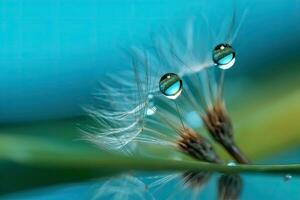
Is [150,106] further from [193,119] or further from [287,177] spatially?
[287,177]

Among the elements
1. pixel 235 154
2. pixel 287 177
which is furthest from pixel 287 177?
pixel 235 154

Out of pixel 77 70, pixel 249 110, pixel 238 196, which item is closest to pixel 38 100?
pixel 77 70

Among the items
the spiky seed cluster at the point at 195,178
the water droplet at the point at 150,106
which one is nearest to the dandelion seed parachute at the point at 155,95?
the water droplet at the point at 150,106

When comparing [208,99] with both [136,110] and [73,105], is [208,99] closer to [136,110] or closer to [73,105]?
[136,110]

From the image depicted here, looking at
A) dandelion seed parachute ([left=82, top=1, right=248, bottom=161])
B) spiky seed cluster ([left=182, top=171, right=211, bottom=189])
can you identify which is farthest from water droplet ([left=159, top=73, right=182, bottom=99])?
spiky seed cluster ([left=182, top=171, right=211, bottom=189])

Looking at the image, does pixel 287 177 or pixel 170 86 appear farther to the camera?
pixel 170 86

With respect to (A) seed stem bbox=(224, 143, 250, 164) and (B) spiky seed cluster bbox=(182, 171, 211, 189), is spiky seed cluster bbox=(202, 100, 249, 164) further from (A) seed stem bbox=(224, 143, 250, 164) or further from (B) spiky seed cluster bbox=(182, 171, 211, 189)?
(B) spiky seed cluster bbox=(182, 171, 211, 189)
